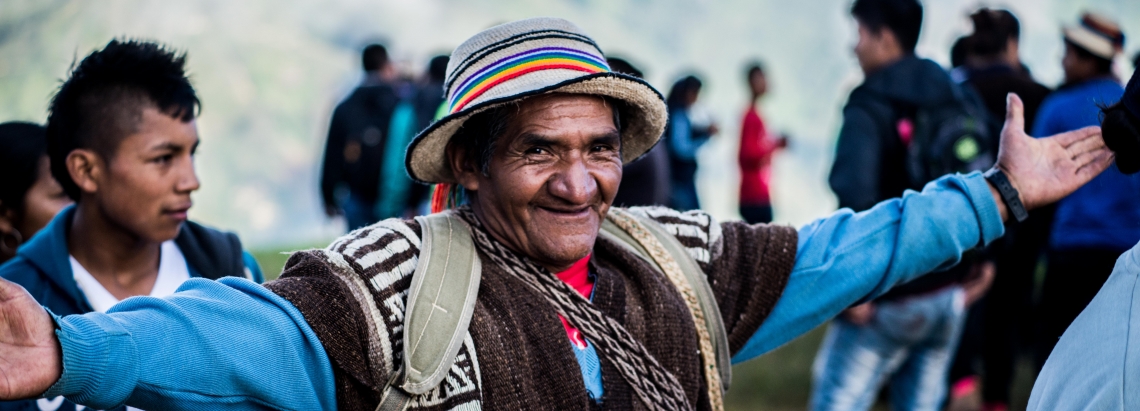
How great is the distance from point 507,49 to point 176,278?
138 cm

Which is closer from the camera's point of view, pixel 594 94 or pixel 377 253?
pixel 377 253

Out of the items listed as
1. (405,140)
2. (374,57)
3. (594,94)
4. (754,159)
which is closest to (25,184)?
(594,94)

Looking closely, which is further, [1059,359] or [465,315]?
[465,315]

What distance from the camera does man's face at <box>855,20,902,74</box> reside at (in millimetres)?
4180

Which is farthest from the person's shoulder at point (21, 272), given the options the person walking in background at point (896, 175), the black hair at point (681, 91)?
the black hair at point (681, 91)

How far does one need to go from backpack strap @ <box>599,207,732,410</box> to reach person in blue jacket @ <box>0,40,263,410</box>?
118 centimetres

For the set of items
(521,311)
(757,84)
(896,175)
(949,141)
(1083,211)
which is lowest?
(1083,211)

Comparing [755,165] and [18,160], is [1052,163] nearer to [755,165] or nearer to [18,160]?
[18,160]

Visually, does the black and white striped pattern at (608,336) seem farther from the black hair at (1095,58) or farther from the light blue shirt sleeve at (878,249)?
the black hair at (1095,58)

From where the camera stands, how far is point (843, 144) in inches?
157

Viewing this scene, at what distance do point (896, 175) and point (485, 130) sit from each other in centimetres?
242

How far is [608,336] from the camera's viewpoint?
2121mm

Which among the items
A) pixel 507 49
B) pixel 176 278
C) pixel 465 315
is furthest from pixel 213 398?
pixel 176 278

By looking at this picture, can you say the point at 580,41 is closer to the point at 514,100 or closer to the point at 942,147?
the point at 514,100
